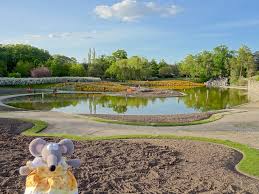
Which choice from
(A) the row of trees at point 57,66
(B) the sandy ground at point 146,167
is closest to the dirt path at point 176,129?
(B) the sandy ground at point 146,167

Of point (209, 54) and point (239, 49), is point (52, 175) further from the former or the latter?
point (209, 54)

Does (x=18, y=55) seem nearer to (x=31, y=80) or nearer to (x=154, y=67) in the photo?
(x=31, y=80)

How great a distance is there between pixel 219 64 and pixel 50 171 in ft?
323

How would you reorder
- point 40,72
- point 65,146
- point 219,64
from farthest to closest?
point 219,64 < point 40,72 < point 65,146

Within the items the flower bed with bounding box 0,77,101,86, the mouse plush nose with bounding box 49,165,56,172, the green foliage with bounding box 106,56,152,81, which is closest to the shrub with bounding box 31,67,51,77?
the flower bed with bounding box 0,77,101,86

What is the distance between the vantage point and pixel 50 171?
6.11 meters

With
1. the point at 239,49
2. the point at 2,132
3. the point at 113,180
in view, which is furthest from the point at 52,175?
the point at 239,49

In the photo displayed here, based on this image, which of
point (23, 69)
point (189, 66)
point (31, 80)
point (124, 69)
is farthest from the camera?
point (189, 66)

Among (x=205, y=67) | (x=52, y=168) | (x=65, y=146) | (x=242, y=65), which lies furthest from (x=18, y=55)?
(x=52, y=168)

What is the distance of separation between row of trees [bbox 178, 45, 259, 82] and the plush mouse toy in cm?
8669

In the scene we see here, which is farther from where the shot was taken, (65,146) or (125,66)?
(125,66)

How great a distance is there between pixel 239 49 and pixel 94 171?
88519 millimetres

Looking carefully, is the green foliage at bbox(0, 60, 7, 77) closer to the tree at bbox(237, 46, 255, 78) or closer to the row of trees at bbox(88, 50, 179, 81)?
the row of trees at bbox(88, 50, 179, 81)

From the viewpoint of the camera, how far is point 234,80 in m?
88.1
